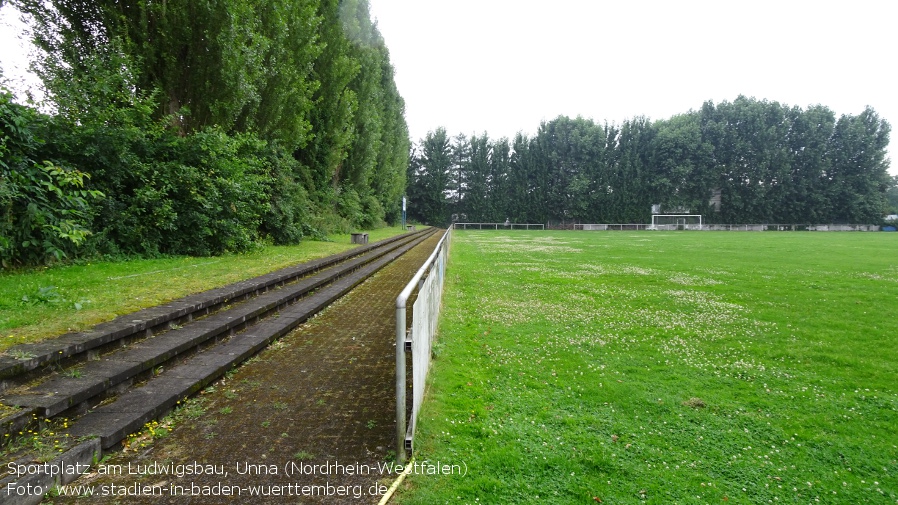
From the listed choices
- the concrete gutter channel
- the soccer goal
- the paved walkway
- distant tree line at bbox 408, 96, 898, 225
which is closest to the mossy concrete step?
the concrete gutter channel

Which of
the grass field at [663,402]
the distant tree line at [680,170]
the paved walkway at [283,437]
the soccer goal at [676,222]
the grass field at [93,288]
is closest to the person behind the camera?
the paved walkway at [283,437]

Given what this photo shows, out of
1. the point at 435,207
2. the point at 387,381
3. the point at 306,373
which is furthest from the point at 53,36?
the point at 435,207

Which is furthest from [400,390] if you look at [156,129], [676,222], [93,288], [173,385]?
[676,222]

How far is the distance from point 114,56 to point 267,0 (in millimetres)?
6104

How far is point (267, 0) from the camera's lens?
14352mm

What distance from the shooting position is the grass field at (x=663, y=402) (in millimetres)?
2791

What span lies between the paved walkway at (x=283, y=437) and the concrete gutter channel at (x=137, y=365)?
16 cm

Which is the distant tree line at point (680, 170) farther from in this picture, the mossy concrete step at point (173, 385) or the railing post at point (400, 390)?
the railing post at point (400, 390)

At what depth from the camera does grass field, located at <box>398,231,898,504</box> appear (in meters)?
2.79

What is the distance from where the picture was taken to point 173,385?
378cm

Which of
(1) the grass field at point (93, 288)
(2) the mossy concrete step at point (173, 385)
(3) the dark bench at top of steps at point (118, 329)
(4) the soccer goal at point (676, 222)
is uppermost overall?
(4) the soccer goal at point (676, 222)

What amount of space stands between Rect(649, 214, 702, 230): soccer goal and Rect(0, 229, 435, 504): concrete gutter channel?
198 feet

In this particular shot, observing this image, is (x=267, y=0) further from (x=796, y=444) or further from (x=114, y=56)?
(x=796, y=444)

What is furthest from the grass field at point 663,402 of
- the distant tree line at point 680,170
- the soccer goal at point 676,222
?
the distant tree line at point 680,170
